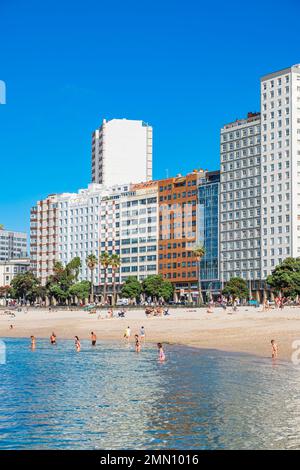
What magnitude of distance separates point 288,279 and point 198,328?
58614mm

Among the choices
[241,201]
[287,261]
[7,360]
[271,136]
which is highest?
[271,136]

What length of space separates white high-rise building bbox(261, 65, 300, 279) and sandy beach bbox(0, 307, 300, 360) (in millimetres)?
59948

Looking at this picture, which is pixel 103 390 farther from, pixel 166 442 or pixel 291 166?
pixel 291 166

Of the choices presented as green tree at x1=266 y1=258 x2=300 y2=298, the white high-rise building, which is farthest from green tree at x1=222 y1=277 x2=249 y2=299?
green tree at x1=266 y1=258 x2=300 y2=298

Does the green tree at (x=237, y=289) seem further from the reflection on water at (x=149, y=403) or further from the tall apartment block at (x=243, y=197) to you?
the reflection on water at (x=149, y=403)

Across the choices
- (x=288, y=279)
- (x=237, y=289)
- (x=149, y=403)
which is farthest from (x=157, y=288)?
(x=149, y=403)

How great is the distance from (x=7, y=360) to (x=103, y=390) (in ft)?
80.5

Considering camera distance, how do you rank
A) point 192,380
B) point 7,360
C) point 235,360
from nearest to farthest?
1. point 192,380
2. point 235,360
3. point 7,360

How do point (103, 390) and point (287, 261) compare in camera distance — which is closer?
point (103, 390)

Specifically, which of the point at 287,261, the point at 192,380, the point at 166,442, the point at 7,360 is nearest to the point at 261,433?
the point at 166,442

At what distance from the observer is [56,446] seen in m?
29.6

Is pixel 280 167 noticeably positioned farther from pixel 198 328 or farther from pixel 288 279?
pixel 198 328

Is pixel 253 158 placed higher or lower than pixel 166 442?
higher

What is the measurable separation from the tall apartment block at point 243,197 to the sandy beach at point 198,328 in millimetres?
64413
